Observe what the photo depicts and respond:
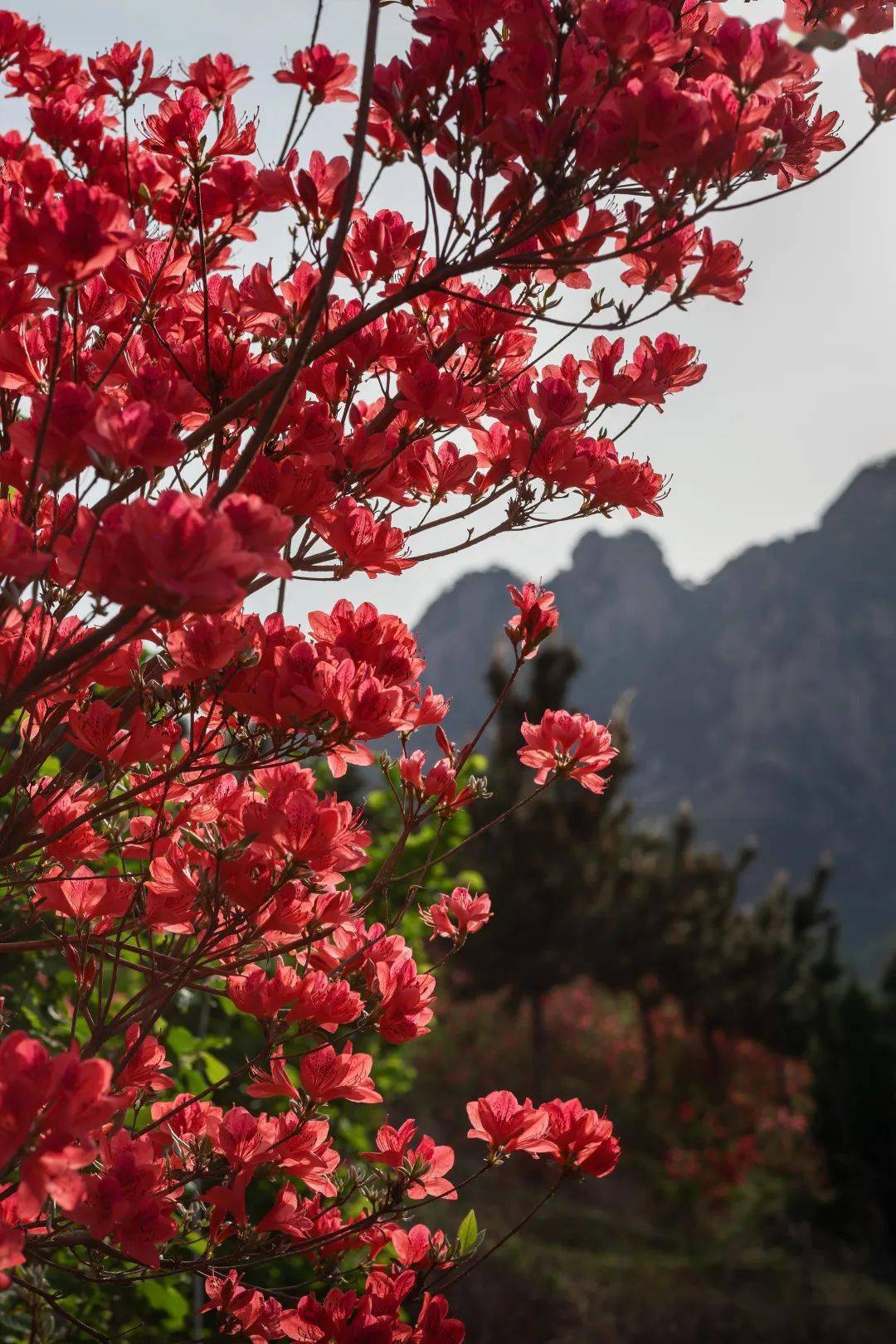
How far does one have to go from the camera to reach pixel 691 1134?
12812mm

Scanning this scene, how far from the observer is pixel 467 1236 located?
151 cm

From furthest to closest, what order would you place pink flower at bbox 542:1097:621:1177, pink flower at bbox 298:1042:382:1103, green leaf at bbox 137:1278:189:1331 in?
green leaf at bbox 137:1278:189:1331 < pink flower at bbox 542:1097:621:1177 < pink flower at bbox 298:1042:382:1103

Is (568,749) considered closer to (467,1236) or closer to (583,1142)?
(583,1142)

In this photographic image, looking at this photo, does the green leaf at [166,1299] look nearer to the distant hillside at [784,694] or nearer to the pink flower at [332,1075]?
the pink flower at [332,1075]

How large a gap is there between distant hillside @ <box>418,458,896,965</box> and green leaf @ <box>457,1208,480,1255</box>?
63.5 m

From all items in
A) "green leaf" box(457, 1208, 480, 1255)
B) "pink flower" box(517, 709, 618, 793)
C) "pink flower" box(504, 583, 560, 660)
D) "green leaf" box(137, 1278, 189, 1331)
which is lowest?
"green leaf" box(137, 1278, 189, 1331)

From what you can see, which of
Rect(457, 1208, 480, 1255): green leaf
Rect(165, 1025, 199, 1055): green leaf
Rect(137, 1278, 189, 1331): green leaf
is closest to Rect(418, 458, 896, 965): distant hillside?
Rect(165, 1025, 199, 1055): green leaf

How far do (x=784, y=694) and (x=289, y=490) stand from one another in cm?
8080

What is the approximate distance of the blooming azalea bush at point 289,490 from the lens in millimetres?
1034

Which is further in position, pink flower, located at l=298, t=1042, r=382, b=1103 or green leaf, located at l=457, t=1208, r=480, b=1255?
green leaf, located at l=457, t=1208, r=480, b=1255

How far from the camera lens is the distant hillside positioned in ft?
232

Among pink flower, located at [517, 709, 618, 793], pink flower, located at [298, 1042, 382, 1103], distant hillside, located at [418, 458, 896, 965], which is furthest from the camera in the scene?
distant hillside, located at [418, 458, 896, 965]

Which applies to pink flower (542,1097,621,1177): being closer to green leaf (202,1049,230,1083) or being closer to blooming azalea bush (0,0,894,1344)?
blooming azalea bush (0,0,894,1344)

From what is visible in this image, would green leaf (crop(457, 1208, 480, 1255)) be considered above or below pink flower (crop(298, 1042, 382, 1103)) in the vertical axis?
below
